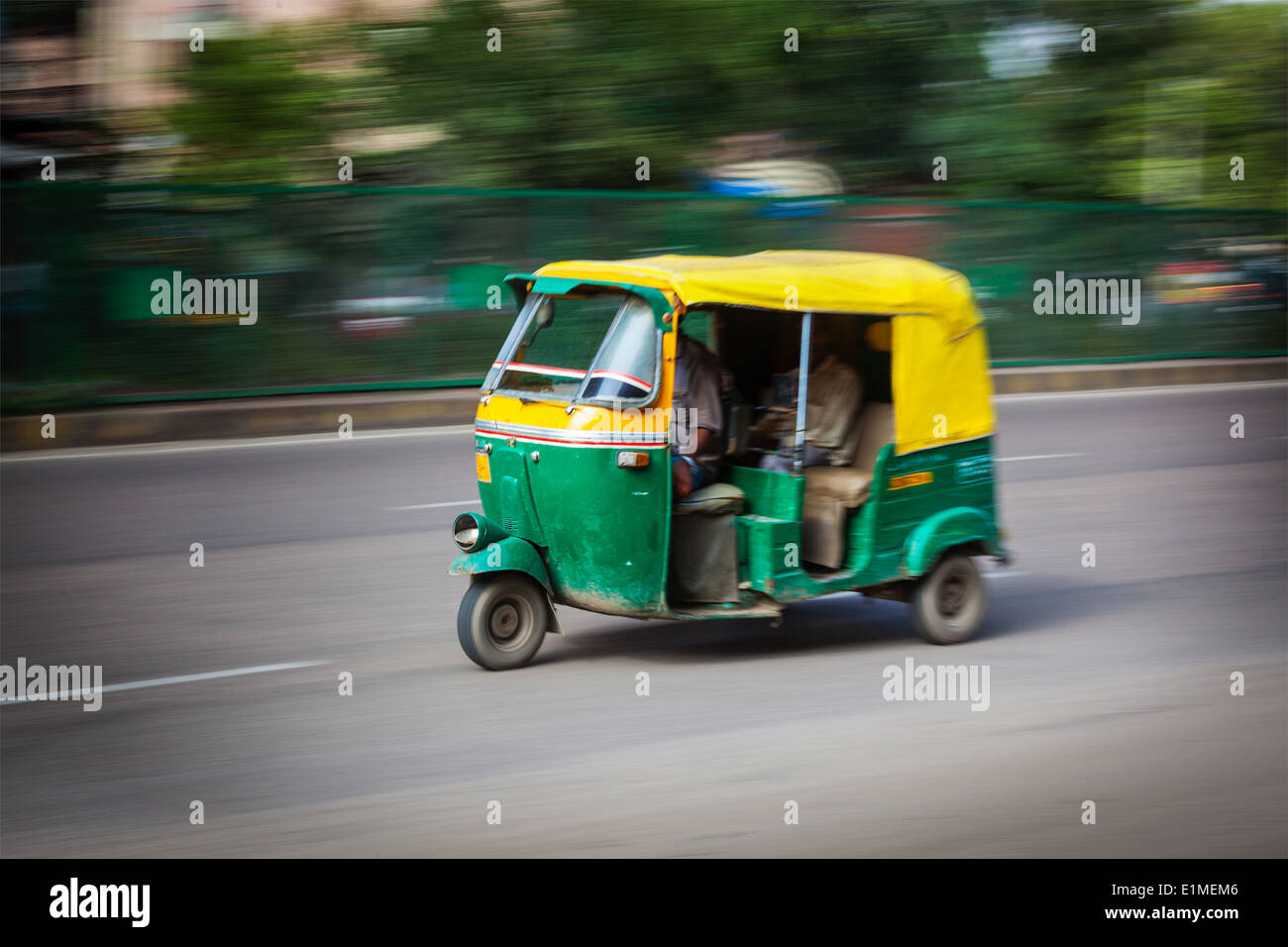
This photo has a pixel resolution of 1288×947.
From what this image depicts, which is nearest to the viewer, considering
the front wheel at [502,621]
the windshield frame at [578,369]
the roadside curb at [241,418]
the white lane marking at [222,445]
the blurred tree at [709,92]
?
the windshield frame at [578,369]

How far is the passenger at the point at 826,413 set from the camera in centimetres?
759

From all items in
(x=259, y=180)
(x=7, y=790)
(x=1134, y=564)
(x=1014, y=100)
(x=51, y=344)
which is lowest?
(x=7, y=790)

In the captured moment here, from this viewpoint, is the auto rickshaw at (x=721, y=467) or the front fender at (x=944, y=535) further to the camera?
the front fender at (x=944, y=535)

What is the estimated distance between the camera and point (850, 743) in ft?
20.2

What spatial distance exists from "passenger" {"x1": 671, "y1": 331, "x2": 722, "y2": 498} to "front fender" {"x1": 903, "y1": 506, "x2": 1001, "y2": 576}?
3.38 ft

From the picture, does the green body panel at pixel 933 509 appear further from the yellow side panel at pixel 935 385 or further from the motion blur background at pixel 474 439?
the motion blur background at pixel 474 439

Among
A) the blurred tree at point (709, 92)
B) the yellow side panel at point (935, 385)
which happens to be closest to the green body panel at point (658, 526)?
the yellow side panel at point (935, 385)

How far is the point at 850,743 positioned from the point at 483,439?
2.37 m

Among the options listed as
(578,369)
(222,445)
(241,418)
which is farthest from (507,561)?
(241,418)

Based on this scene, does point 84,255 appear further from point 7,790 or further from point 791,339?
point 7,790

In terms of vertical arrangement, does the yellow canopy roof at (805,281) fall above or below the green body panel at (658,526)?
above

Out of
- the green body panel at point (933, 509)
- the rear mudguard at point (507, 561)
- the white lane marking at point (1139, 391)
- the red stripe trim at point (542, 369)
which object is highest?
the white lane marking at point (1139, 391)

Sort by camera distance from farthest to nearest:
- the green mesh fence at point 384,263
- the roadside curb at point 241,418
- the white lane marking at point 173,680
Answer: the green mesh fence at point 384,263 → the roadside curb at point 241,418 → the white lane marking at point 173,680

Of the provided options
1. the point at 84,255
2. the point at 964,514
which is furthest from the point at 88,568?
the point at 84,255
